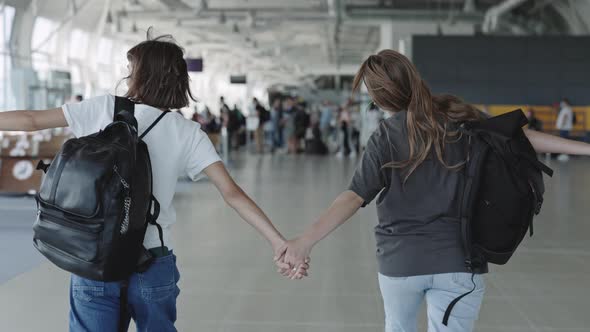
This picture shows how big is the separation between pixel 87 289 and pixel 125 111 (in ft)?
1.66

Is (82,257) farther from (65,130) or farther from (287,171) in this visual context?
(287,171)

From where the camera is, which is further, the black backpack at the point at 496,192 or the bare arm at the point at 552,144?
the bare arm at the point at 552,144

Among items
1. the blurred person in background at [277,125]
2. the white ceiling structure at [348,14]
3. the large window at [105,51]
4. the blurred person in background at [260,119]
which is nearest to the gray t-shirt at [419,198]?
the white ceiling structure at [348,14]

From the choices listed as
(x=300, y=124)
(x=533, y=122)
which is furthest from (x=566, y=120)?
(x=300, y=124)

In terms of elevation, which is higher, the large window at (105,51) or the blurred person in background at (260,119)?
the large window at (105,51)

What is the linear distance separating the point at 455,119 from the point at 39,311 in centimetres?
310

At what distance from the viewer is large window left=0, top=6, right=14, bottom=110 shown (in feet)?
52.4

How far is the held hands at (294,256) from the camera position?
2.35 m

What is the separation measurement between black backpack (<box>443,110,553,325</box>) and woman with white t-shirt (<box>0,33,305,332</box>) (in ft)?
2.07

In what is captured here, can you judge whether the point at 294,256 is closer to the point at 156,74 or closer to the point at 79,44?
the point at 156,74

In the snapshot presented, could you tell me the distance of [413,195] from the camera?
2141mm

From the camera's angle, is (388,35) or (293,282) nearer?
(293,282)

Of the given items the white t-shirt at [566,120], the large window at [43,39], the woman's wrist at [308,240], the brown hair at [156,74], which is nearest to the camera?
the brown hair at [156,74]

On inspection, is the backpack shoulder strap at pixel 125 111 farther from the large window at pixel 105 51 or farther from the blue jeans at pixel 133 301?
the large window at pixel 105 51
